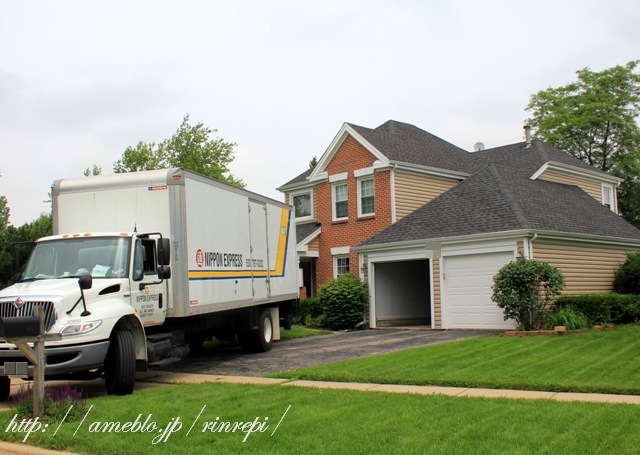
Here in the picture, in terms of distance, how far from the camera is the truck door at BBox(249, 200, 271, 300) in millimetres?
15797

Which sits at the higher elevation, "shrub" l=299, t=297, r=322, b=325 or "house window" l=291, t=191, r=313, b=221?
"house window" l=291, t=191, r=313, b=221

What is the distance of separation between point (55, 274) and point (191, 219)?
2.64 meters

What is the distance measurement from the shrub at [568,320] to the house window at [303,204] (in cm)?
1308

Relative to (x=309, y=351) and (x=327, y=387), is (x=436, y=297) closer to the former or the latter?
(x=309, y=351)

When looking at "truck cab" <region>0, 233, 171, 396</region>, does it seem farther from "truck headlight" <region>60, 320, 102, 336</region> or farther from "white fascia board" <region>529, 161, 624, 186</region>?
"white fascia board" <region>529, 161, 624, 186</region>

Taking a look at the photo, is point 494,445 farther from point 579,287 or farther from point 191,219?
point 579,287

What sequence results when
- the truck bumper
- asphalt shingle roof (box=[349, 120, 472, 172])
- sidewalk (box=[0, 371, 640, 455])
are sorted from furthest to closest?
1. asphalt shingle roof (box=[349, 120, 472, 172])
2. the truck bumper
3. sidewalk (box=[0, 371, 640, 455])

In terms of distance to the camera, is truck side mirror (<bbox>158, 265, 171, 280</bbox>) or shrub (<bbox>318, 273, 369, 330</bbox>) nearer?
truck side mirror (<bbox>158, 265, 171, 280</bbox>)

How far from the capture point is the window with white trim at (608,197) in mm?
30917

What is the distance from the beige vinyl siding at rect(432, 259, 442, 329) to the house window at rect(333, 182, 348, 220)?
656 cm

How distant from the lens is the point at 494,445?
6.43 m

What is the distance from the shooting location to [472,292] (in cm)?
2006

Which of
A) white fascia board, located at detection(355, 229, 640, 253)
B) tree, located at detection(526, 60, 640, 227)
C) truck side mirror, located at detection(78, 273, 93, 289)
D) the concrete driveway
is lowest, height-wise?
the concrete driveway

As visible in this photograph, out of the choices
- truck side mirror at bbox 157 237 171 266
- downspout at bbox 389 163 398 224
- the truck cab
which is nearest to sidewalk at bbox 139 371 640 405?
the truck cab
